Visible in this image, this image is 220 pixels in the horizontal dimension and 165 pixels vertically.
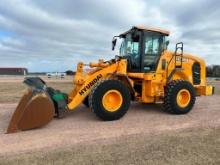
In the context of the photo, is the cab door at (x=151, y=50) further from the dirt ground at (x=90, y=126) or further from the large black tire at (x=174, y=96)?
the dirt ground at (x=90, y=126)

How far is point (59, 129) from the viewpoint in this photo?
6543 mm

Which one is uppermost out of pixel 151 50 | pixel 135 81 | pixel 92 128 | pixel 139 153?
pixel 151 50

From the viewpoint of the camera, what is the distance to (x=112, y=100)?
7504 mm

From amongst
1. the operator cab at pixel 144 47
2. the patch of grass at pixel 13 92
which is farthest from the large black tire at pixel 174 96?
the patch of grass at pixel 13 92

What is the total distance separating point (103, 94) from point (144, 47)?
2290 mm

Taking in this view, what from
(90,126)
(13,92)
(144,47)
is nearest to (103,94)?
(90,126)

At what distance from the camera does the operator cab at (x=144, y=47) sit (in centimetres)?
845

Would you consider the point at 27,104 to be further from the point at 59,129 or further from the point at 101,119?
the point at 101,119

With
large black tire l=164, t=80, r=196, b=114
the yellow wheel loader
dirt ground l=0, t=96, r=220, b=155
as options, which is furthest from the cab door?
dirt ground l=0, t=96, r=220, b=155

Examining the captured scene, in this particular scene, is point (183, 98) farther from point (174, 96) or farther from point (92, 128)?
point (92, 128)

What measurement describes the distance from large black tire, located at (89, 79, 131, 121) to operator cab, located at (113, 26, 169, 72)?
128 centimetres

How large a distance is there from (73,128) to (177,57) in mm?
4479

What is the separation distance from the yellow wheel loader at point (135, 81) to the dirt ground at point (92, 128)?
0.37m

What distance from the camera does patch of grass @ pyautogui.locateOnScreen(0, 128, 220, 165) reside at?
14.5ft
